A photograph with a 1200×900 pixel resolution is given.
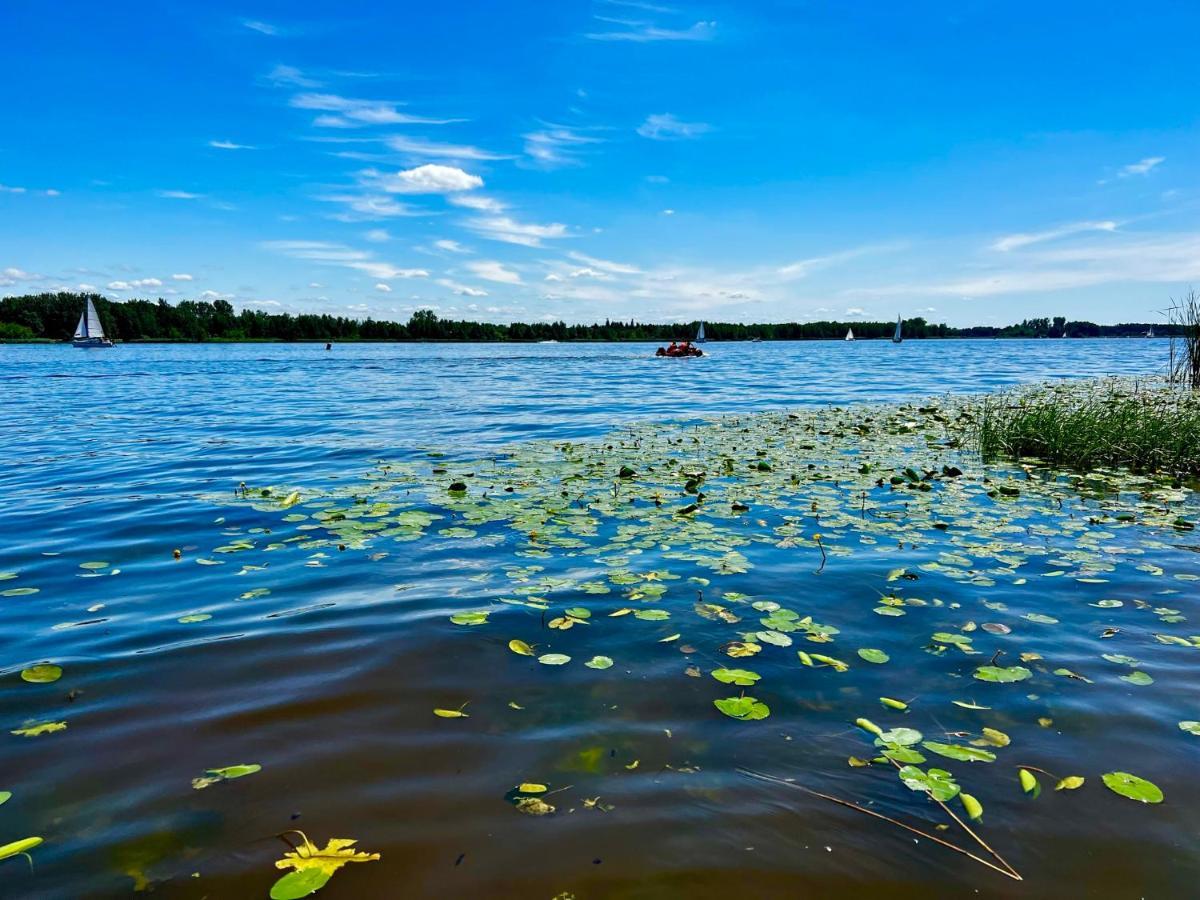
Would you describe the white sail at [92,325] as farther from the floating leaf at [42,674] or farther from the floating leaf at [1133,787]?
the floating leaf at [1133,787]

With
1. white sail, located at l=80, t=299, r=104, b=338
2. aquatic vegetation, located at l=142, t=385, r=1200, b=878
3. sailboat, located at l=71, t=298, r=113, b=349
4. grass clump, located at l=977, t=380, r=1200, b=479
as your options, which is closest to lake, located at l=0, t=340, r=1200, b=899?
aquatic vegetation, located at l=142, t=385, r=1200, b=878

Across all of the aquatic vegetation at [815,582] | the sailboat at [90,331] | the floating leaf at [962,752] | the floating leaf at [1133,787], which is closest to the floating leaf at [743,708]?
the aquatic vegetation at [815,582]

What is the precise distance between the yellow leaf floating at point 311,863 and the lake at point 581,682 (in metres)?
0.05

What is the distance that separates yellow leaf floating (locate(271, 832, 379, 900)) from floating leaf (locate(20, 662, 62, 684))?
2.63 meters

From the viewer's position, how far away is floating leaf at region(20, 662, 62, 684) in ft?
→ 14.0

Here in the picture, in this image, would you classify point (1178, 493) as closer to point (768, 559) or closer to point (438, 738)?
point (768, 559)

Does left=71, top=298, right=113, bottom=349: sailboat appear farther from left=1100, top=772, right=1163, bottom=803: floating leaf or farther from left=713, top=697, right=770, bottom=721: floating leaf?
left=1100, top=772, right=1163, bottom=803: floating leaf

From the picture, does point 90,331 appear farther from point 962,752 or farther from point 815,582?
point 962,752

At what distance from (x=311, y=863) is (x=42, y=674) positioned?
2922mm

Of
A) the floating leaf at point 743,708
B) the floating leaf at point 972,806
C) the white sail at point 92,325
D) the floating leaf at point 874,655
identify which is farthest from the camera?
the white sail at point 92,325

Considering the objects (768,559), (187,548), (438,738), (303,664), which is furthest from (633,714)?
(187,548)

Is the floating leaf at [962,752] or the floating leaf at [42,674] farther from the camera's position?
the floating leaf at [42,674]

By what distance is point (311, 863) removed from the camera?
9.00 ft

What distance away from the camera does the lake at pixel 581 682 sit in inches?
110
